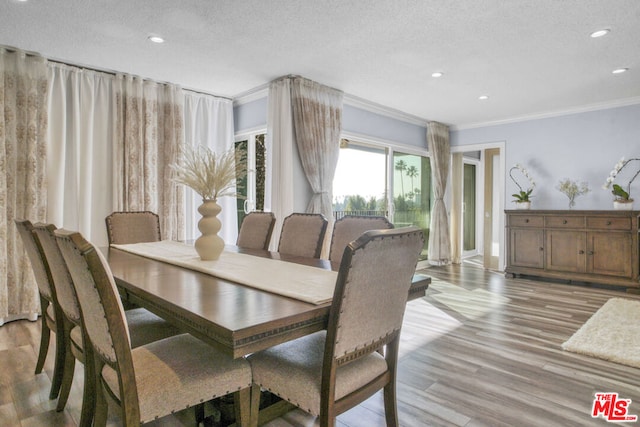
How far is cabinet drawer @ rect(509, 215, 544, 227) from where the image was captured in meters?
5.53

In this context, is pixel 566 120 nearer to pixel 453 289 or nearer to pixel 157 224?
pixel 453 289

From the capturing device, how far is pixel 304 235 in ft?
9.37

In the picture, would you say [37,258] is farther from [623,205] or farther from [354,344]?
[623,205]

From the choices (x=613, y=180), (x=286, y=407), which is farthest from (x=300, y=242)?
(x=613, y=180)

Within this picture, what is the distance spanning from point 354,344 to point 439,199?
589cm

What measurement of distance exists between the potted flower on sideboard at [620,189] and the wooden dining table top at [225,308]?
465 centimetres

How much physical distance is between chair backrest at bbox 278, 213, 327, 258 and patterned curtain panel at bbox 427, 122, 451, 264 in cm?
441

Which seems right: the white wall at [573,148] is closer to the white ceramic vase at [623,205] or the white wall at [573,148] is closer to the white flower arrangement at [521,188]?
the white flower arrangement at [521,188]

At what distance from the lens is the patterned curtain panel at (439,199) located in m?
6.70

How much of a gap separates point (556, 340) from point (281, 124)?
3.39m

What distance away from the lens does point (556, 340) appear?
3.07m

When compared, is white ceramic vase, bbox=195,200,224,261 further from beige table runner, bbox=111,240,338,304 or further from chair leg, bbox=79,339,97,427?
chair leg, bbox=79,339,97,427

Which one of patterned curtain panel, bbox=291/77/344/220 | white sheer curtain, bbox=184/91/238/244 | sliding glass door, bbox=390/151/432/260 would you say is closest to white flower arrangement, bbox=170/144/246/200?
patterned curtain panel, bbox=291/77/344/220

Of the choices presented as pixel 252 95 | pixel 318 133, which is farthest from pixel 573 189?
pixel 252 95
